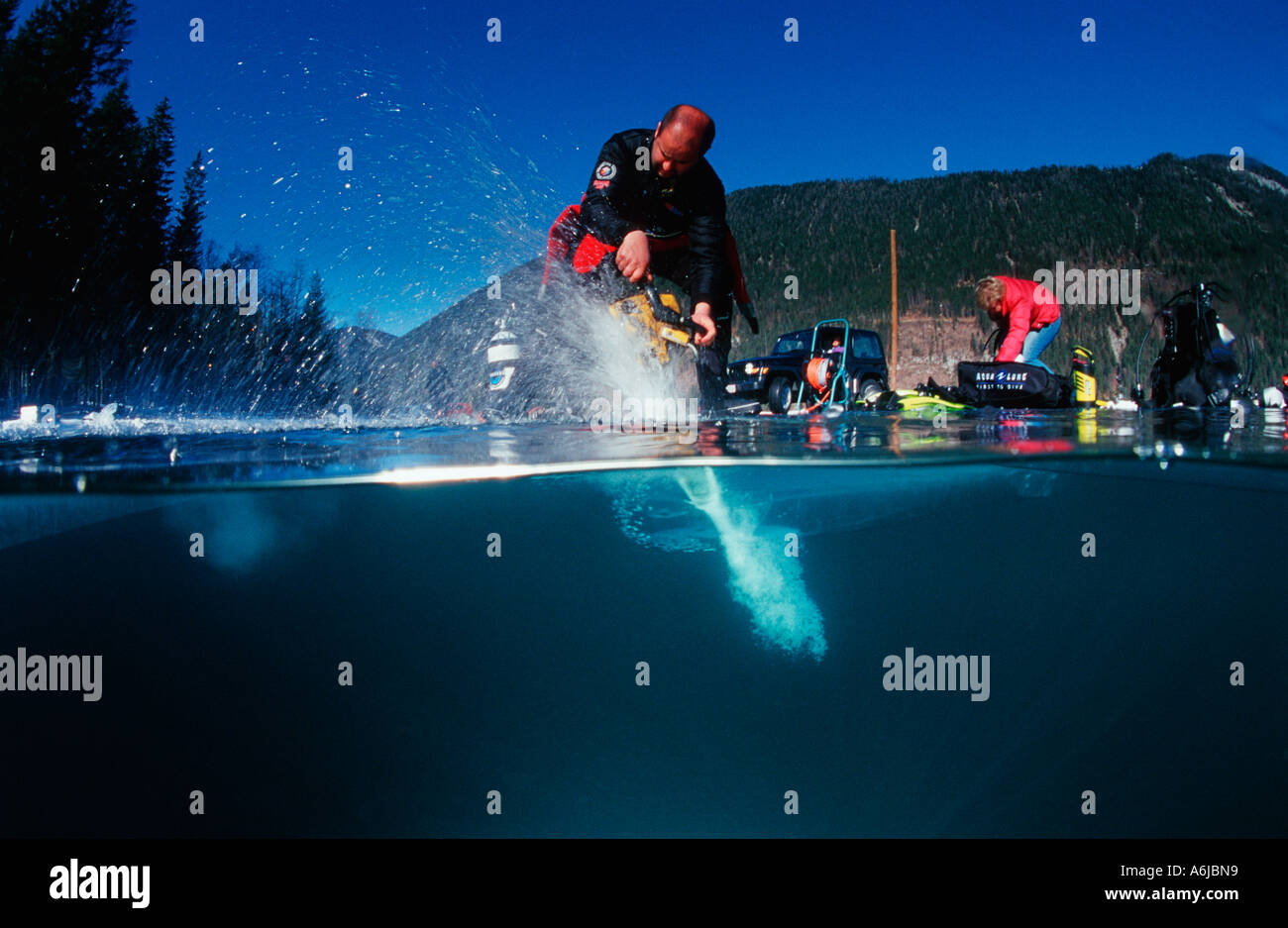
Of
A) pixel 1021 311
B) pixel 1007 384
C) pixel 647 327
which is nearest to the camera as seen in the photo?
pixel 647 327

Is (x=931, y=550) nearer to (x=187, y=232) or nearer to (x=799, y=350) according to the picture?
(x=799, y=350)

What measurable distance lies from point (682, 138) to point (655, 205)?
3.10 feet

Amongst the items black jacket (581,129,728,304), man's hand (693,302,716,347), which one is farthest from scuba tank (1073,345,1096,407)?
man's hand (693,302,716,347)

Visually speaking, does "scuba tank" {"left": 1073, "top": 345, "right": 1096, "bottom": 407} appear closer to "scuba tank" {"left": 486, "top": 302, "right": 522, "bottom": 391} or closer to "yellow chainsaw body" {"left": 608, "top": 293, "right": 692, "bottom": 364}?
"yellow chainsaw body" {"left": 608, "top": 293, "right": 692, "bottom": 364}

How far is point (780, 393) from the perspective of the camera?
17859mm

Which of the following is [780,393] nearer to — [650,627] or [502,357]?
[650,627]

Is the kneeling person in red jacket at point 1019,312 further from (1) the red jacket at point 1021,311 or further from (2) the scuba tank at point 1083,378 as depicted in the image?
(2) the scuba tank at point 1083,378

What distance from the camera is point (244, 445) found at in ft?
24.9

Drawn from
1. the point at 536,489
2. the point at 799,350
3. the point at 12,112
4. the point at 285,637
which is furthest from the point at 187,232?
the point at 536,489

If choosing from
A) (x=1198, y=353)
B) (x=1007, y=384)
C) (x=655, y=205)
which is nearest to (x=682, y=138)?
(x=655, y=205)

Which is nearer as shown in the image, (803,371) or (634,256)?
(634,256)

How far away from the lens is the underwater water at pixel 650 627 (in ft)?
24.7

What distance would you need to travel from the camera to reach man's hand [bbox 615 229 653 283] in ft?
21.0

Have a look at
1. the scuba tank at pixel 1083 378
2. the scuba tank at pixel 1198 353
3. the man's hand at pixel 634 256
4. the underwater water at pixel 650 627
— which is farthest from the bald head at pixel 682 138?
the scuba tank at pixel 1083 378
